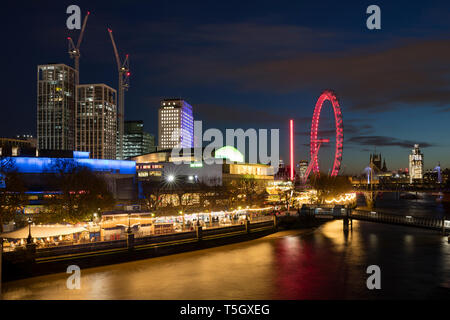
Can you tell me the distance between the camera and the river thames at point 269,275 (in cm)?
2956

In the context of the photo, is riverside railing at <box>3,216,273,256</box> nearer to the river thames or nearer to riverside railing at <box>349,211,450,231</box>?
the river thames

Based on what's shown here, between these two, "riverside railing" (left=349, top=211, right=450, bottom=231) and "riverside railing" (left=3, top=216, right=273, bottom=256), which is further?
"riverside railing" (left=349, top=211, right=450, bottom=231)

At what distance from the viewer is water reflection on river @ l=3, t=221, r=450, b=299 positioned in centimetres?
2958

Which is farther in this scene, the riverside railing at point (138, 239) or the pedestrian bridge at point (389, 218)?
the pedestrian bridge at point (389, 218)

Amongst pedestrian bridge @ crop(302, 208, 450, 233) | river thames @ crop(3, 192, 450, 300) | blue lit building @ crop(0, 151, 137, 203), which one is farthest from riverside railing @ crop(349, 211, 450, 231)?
blue lit building @ crop(0, 151, 137, 203)

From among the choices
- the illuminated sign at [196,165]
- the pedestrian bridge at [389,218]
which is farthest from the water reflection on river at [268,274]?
the illuminated sign at [196,165]

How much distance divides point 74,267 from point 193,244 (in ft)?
46.2

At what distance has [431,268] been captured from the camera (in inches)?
1522

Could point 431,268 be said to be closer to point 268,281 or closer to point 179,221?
point 268,281

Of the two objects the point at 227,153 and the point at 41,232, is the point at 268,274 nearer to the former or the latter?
the point at 41,232

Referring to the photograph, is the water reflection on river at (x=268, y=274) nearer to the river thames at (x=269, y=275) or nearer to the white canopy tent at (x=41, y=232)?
the river thames at (x=269, y=275)
